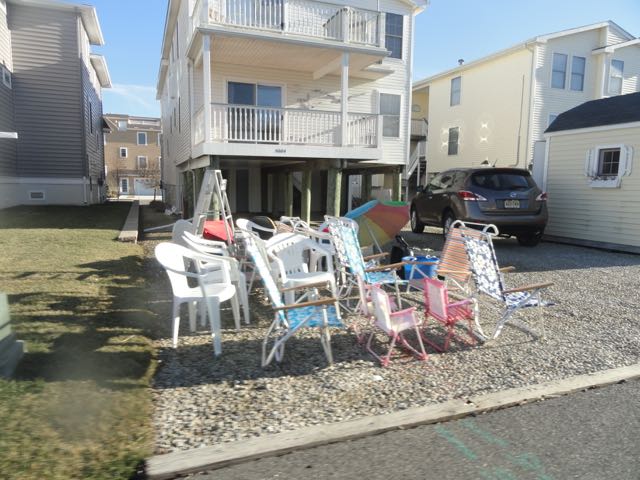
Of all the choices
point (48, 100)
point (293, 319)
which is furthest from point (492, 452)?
point (48, 100)

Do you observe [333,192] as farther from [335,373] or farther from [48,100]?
[48,100]

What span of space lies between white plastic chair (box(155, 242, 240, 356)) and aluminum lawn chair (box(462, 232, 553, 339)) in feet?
7.86

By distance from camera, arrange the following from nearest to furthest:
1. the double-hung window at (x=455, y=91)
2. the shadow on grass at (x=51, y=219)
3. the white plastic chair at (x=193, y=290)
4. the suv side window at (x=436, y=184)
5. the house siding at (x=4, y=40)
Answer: the white plastic chair at (x=193, y=290)
the suv side window at (x=436, y=184)
the shadow on grass at (x=51, y=219)
the house siding at (x=4, y=40)
the double-hung window at (x=455, y=91)

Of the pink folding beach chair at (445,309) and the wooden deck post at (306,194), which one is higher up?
the wooden deck post at (306,194)

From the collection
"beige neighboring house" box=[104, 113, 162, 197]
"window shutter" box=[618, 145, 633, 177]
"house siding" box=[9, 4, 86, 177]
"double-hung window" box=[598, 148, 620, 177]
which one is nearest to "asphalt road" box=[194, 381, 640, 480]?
"window shutter" box=[618, 145, 633, 177]

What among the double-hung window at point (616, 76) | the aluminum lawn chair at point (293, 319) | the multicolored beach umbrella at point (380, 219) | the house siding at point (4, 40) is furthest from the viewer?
the double-hung window at point (616, 76)

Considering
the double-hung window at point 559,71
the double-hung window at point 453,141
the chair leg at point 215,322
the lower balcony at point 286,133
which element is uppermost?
the double-hung window at point 559,71

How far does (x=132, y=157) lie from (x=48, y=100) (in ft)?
120

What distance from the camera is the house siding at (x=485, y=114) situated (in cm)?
2126

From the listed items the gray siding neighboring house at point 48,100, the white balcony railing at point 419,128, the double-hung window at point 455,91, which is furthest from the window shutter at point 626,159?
the white balcony railing at point 419,128

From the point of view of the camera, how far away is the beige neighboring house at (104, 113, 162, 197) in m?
49.6

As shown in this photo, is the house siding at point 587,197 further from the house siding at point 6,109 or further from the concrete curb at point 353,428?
the house siding at point 6,109

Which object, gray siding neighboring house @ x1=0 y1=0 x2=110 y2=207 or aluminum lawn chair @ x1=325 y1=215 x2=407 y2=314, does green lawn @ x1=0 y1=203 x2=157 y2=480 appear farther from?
gray siding neighboring house @ x1=0 y1=0 x2=110 y2=207

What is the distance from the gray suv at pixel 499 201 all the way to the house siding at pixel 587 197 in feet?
5.21
